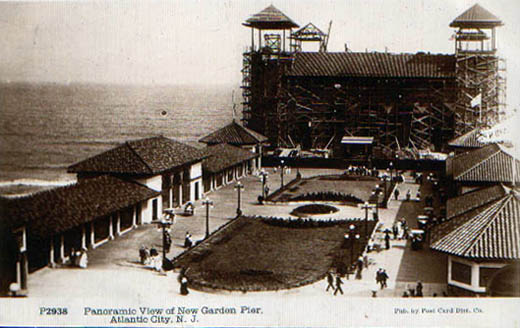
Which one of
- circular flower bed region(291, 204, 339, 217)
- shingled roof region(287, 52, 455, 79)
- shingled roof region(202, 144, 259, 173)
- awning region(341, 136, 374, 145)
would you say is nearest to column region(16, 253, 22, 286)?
circular flower bed region(291, 204, 339, 217)

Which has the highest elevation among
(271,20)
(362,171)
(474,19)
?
(271,20)

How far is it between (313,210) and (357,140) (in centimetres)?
1994

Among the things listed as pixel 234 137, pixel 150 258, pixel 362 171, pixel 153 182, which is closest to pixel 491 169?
pixel 153 182

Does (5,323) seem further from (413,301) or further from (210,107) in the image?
(210,107)


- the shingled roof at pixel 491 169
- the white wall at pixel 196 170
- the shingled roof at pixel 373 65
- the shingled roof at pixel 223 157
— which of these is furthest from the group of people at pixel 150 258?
the shingled roof at pixel 373 65

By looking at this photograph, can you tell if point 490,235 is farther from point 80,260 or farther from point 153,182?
point 153,182

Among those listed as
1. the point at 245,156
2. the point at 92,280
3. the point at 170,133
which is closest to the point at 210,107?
the point at 170,133

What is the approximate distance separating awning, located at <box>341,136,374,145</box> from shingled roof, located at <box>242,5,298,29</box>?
10.1 meters

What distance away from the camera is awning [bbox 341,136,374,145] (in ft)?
164

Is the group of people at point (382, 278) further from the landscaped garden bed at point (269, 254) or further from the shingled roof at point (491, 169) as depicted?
the shingled roof at point (491, 169)

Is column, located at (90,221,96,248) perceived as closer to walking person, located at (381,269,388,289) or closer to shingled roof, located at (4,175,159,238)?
shingled roof, located at (4,175,159,238)

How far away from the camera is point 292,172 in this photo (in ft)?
153

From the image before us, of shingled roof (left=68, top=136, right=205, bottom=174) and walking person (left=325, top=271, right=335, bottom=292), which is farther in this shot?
shingled roof (left=68, top=136, right=205, bottom=174)

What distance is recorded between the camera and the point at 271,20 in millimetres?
50562
